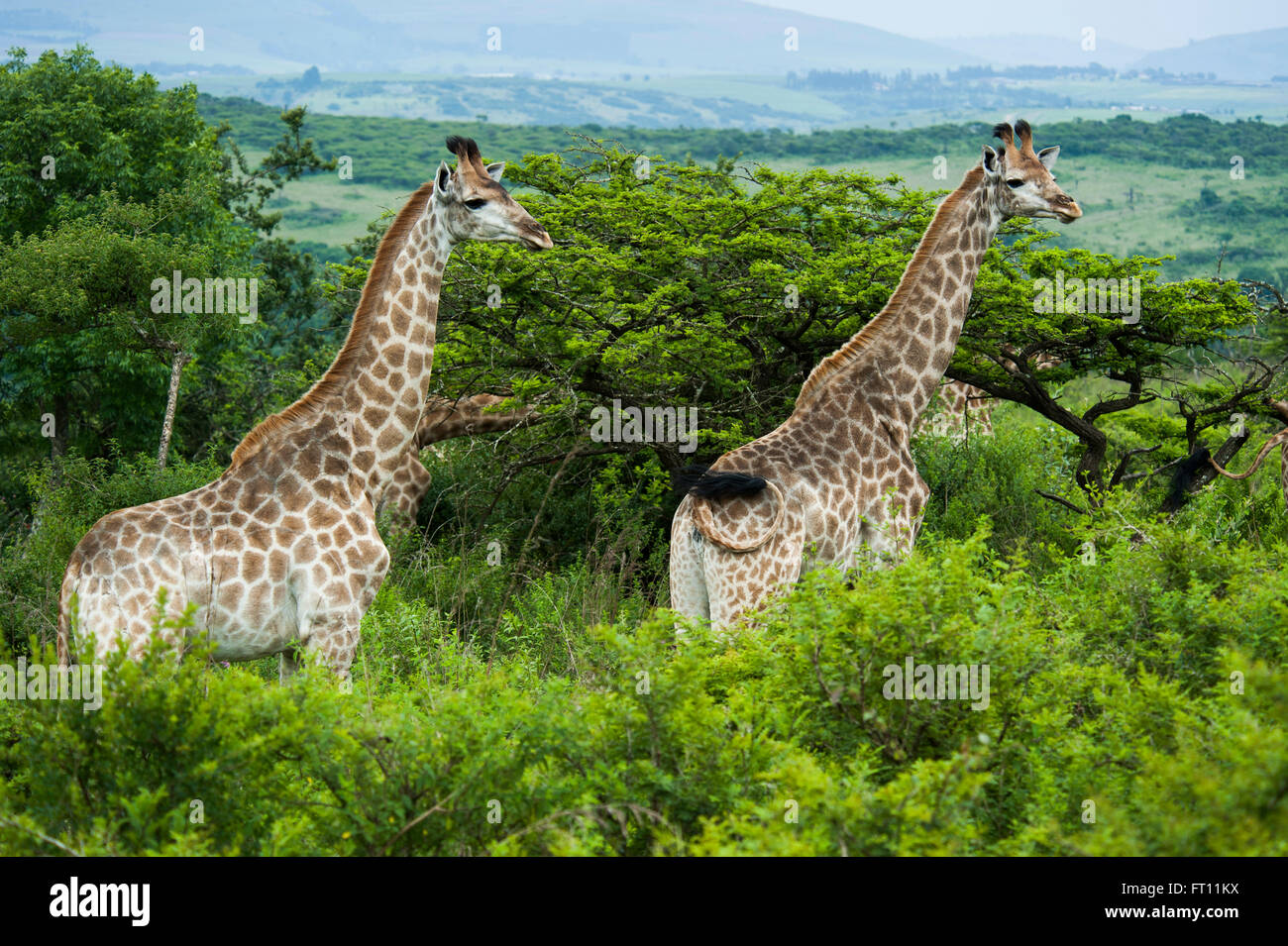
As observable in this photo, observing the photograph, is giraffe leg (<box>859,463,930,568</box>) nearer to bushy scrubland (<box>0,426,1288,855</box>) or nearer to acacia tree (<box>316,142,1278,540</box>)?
bushy scrubland (<box>0,426,1288,855</box>)

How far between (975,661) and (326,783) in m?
2.82

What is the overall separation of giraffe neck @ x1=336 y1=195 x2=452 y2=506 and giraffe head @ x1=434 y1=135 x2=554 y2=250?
0.17 meters

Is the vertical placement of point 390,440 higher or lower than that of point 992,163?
lower

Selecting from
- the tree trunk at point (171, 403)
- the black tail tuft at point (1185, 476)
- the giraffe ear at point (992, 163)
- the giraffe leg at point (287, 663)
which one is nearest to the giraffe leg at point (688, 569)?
the giraffe leg at point (287, 663)

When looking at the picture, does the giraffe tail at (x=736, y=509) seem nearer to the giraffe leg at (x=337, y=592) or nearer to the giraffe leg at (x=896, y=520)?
the giraffe leg at (x=896, y=520)

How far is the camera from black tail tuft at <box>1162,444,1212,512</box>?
9.69m

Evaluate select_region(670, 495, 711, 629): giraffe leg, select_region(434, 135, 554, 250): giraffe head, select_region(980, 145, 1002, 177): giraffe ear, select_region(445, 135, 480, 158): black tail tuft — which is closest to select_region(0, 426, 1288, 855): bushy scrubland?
select_region(670, 495, 711, 629): giraffe leg

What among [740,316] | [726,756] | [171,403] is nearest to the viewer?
[726,756]

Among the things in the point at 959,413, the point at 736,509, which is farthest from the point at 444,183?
the point at 959,413

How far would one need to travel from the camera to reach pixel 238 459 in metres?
7.17

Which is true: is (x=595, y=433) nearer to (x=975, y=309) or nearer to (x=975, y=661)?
(x=975, y=309)

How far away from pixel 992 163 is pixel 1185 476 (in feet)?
10.6

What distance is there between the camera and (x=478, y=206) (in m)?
7.63

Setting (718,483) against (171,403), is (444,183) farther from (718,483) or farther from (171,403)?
(171,403)
